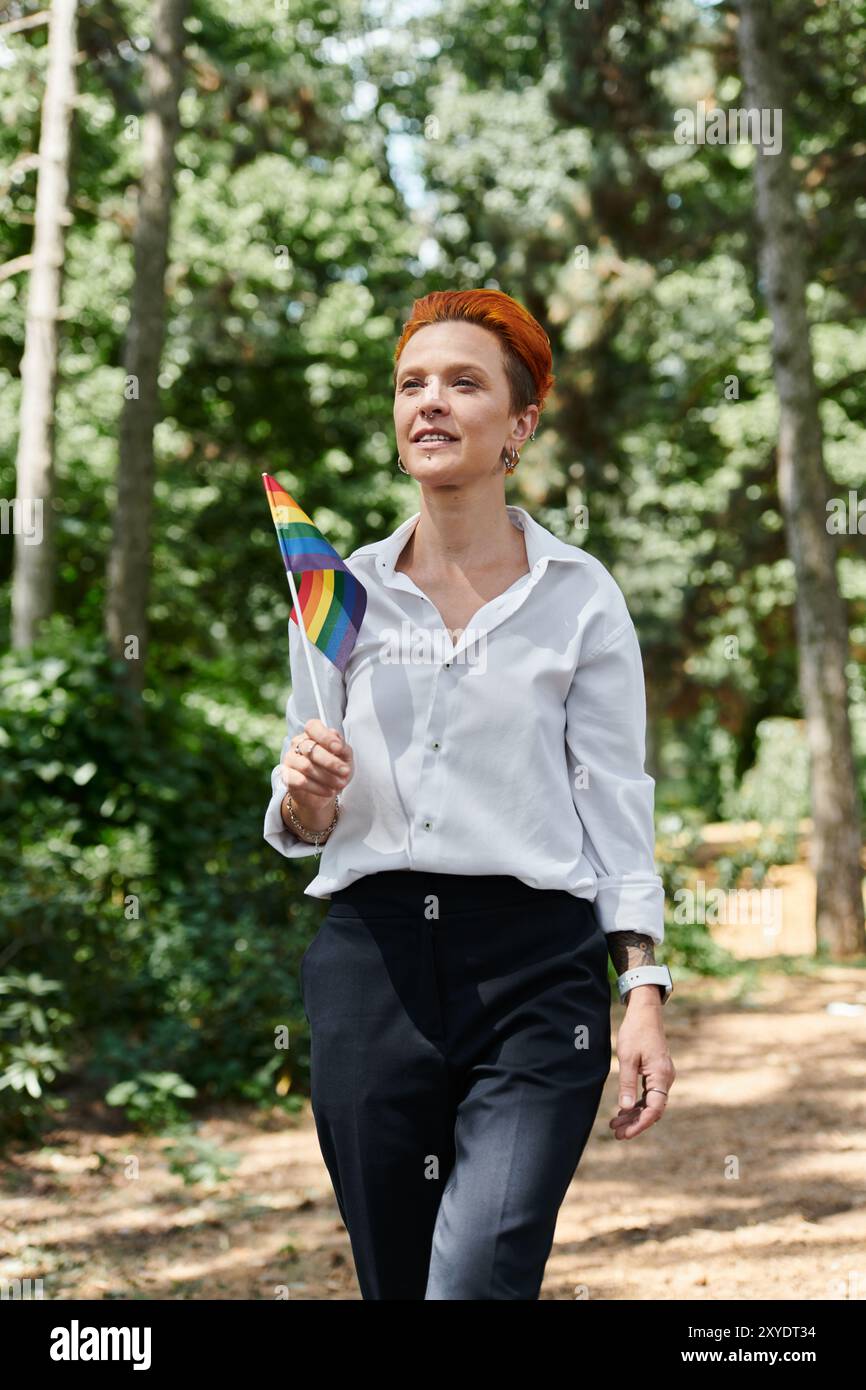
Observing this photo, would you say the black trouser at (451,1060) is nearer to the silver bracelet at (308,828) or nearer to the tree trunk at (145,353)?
the silver bracelet at (308,828)

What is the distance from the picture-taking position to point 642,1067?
7.59 ft

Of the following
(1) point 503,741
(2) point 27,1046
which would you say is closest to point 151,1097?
(2) point 27,1046

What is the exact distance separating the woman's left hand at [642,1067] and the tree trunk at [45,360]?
30.7 feet

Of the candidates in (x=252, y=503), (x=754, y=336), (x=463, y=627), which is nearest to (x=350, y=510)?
(x=252, y=503)

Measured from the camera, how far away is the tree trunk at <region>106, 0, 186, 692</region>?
9875mm

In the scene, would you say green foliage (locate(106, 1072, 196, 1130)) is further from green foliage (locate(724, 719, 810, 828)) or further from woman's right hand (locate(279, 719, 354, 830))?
green foliage (locate(724, 719, 810, 828))

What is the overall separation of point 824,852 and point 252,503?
442 inches

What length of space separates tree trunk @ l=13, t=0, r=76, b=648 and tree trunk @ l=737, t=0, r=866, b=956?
18.0ft

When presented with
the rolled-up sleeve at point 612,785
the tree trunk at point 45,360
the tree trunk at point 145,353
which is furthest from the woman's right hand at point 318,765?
the tree trunk at point 45,360

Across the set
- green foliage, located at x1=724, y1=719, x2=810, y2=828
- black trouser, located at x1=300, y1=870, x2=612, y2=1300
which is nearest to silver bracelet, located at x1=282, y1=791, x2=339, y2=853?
black trouser, located at x1=300, y1=870, x2=612, y2=1300

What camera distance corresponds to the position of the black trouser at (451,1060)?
2.20m

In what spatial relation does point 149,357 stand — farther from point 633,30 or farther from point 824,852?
point 633,30

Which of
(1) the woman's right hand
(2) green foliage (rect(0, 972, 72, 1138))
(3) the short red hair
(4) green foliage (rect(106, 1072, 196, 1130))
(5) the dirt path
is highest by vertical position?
(3) the short red hair

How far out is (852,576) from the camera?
21.9 metres
